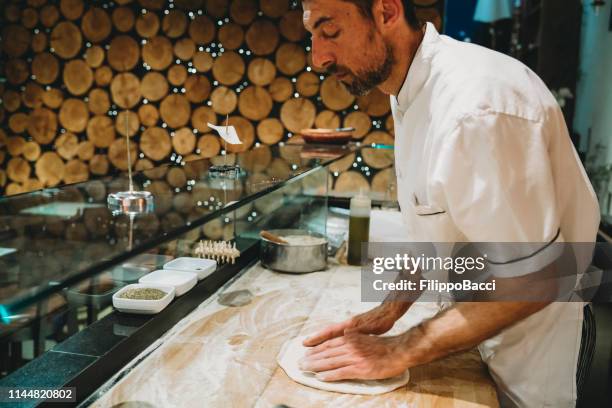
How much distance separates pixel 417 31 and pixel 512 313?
2.78ft

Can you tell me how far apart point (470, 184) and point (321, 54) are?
0.60 meters

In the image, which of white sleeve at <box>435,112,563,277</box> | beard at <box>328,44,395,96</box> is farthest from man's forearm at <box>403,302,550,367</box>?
beard at <box>328,44,395,96</box>

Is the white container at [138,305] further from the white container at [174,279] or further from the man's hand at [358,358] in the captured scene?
the man's hand at [358,358]

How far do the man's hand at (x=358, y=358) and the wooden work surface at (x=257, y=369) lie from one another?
0.06 m

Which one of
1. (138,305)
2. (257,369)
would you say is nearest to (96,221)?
(138,305)

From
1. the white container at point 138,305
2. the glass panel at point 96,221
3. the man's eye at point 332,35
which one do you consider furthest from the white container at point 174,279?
the man's eye at point 332,35

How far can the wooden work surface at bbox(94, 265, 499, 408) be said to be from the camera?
4.24 feet

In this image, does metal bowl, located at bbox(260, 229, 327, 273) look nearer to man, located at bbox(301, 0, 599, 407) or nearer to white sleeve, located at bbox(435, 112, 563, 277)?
man, located at bbox(301, 0, 599, 407)

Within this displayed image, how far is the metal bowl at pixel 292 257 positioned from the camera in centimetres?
225

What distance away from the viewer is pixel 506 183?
115 cm

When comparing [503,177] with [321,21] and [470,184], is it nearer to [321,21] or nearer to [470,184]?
[470,184]

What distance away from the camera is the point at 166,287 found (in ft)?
5.58

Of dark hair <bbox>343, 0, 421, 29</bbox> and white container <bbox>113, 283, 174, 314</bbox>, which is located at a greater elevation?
dark hair <bbox>343, 0, 421, 29</bbox>

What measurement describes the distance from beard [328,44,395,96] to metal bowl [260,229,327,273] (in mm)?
922
